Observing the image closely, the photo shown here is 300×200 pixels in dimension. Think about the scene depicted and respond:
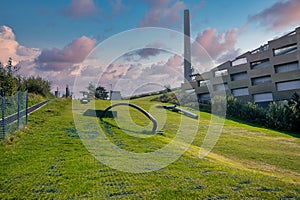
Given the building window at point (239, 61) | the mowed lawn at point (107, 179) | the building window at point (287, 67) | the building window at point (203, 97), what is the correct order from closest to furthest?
the mowed lawn at point (107, 179), the building window at point (287, 67), the building window at point (239, 61), the building window at point (203, 97)

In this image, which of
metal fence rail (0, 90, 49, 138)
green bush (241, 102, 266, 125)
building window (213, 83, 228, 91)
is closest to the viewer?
metal fence rail (0, 90, 49, 138)

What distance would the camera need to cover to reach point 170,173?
6500mm

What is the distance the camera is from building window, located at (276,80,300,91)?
112 feet

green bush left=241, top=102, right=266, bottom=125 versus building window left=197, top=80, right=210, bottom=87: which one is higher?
building window left=197, top=80, right=210, bottom=87

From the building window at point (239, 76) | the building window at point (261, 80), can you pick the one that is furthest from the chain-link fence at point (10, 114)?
the building window at point (239, 76)

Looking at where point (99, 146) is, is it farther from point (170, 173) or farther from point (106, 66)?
point (170, 173)

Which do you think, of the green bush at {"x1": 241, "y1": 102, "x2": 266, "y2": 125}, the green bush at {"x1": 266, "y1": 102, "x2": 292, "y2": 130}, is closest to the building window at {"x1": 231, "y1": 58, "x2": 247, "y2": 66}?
the green bush at {"x1": 241, "y1": 102, "x2": 266, "y2": 125}

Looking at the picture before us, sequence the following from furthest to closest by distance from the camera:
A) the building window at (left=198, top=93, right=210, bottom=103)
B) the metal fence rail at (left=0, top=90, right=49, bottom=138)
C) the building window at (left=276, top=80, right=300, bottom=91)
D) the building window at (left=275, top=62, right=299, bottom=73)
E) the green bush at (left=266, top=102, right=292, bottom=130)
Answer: the building window at (left=198, top=93, right=210, bottom=103)
the building window at (left=275, top=62, right=299, bottom=73)
the building window at (left=276, top=80, right=300, bottom=91)
the green bush at (left=266, top=102, right=292, bottom=130)
the metal fence rail at (left=0, top=90, right=49, bottom=138)

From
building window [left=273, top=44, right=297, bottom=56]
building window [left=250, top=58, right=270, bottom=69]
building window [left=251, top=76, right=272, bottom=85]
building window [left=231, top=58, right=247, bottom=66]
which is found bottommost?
building window [left=251, top=76, right=272, bottom=85]

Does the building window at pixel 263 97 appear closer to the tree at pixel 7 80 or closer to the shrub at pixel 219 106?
the shrub at pixel 219 106

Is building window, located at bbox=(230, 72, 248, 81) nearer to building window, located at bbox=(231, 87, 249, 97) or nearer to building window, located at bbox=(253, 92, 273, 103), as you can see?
building window, located at bbox=(231, 87, 249, 97)

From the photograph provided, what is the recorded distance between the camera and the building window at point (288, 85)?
112 ft

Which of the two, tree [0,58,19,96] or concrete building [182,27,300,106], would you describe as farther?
concrete building [182,27,300,106]

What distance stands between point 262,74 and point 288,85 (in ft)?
13.0
